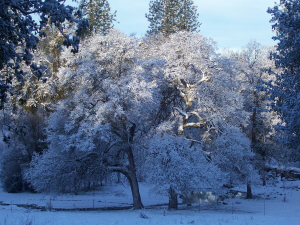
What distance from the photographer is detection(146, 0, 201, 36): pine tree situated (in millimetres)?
37888

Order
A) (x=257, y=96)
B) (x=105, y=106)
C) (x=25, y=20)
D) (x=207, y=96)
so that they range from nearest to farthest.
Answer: (x=25, y=20) < (x=105, y=106) < (x=207, y=96) < (x=257, y=96)

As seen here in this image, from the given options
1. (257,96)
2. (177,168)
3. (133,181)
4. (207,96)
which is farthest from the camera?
(257,96)

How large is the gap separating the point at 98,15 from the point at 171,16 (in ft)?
30.1

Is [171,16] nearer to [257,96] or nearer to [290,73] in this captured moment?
[257,96]

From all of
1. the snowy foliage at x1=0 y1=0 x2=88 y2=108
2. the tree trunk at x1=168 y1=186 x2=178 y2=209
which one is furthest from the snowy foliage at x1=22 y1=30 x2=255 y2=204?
the snowy foliage at x1=0 y1=0 x2=88 y2=108

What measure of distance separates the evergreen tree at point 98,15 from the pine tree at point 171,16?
225 inches

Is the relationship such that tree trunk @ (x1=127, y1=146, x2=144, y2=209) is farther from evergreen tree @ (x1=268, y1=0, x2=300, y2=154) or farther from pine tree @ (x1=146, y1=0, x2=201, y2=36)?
pine tree @ (x1=146, y1=0, x2=201, y2=36)

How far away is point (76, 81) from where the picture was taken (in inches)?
827

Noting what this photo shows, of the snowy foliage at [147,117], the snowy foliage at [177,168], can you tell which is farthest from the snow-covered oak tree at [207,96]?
the snowy foliage at [177,168]

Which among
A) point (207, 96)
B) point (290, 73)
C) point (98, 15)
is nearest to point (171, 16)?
point (98, 15)

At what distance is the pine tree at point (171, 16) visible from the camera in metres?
37.9

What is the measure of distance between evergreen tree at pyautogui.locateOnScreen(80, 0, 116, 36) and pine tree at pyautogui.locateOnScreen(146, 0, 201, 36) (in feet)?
18.7

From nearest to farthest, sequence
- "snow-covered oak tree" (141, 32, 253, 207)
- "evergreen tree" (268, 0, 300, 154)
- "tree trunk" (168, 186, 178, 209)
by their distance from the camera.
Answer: "evergreen tree" (268, 0, 300, 154) < "tree trunk" (168, 186, 178, 209) < "snow-covered oak tree" (141, 32, 253, 207)

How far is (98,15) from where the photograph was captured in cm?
3378
